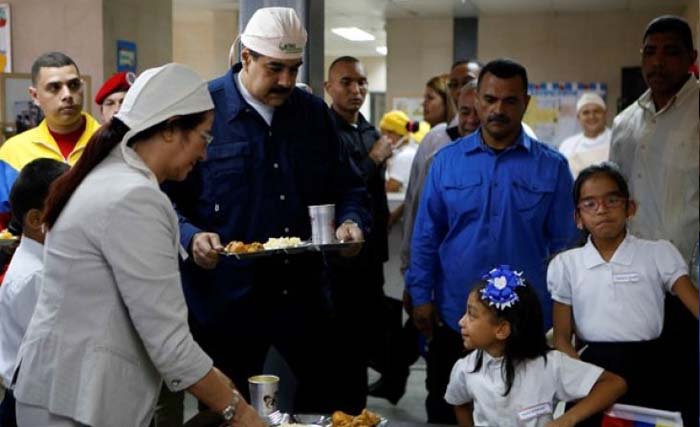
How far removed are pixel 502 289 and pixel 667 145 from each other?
1.03 m

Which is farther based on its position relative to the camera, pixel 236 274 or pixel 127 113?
pixel 236 274

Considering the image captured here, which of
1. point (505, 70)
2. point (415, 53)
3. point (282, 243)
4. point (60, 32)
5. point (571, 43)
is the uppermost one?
point (571, 43)

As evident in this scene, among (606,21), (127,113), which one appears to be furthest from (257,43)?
(606,21)

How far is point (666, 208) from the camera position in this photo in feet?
10.4

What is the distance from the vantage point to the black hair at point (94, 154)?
187 centimetres

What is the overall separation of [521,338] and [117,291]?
1.29 metres

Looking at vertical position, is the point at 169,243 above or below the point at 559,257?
above

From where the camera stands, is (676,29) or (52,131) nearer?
(676,29)

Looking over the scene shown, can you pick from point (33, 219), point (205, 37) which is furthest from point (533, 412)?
point (205, 37)

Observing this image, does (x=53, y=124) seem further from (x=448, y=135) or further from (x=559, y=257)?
(x=559, y=257)

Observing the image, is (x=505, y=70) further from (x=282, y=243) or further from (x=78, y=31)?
(x=78, y=31)

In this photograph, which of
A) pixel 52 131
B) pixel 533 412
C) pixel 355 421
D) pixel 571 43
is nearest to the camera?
pixel 355 421

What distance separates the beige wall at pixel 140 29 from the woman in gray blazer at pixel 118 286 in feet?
12.7

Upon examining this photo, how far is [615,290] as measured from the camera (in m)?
2.75
